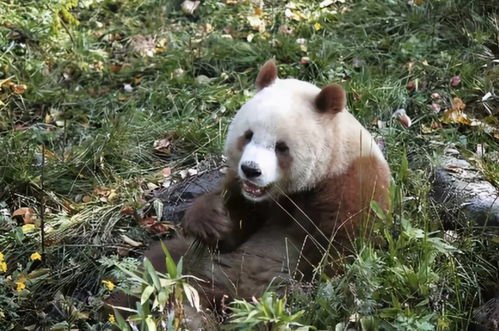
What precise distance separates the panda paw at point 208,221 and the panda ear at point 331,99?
28.4 inches

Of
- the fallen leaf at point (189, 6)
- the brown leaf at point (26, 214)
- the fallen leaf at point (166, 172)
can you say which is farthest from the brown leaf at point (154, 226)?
the fallen leaf at point (189, 6)

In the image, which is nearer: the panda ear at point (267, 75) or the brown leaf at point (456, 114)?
the panda ear at point (267, 75)

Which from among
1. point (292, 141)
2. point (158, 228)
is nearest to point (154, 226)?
point (158, 228)

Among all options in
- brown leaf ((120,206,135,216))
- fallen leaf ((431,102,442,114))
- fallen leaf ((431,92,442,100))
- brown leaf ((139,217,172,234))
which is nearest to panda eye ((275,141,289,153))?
brown leaf ((139,217,172,234))

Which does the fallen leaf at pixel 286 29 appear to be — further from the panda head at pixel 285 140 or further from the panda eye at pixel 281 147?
the panda eye at pixel 281 147

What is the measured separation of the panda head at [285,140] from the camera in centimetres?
381

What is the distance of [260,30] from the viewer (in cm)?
728

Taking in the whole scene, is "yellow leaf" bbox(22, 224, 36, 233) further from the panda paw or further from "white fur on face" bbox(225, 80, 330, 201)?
"white fur on face" bbox(225, 80, 330, 201)

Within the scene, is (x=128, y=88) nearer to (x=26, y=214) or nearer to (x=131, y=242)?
(x=26, y=214)

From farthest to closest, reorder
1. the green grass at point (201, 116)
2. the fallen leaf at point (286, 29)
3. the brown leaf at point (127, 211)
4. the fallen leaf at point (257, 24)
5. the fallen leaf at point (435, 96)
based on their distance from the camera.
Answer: the fallen leaf at point (257, 24) → the fallen leaf at point (286, 29) → the fallen leaf at point (435, 96) → the brown leaf at point (127, 211) → the green grass at point (201, 116)

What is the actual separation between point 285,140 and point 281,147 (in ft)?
0.15

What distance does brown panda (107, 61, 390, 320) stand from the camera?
3779 mm

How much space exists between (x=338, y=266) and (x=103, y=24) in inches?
194

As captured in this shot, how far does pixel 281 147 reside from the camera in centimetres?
385
